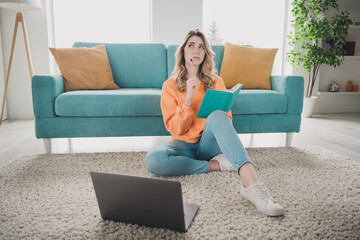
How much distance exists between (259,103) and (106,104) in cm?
116

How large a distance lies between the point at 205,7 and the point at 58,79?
2788 mm

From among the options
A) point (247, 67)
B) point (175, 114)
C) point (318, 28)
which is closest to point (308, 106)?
point (318, 28)

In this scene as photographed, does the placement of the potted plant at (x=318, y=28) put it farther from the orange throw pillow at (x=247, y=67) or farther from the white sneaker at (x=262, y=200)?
the white sneaker at (x=262, y=200)

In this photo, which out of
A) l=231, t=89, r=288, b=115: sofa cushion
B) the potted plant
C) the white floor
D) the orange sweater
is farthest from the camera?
the potted plant

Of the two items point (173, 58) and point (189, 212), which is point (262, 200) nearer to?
point (189, 212)

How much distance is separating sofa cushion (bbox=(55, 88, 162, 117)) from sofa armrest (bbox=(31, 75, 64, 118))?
0.15 ft

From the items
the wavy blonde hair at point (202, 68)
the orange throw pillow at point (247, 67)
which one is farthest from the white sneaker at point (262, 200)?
the orange throw pillow at point (247, 67)

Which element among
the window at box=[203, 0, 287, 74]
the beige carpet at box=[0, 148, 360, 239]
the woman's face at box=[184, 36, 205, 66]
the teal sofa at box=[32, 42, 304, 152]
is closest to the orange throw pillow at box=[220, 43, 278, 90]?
the teal sofa at box=[32, 42, 304, 152]

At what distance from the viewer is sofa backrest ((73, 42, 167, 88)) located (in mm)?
2553

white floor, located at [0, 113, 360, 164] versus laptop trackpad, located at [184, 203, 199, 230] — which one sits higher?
laptop trackpad, located at [184, 203, 199, 230]

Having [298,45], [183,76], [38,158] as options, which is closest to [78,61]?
[38,158]

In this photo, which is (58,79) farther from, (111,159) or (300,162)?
(300,162)

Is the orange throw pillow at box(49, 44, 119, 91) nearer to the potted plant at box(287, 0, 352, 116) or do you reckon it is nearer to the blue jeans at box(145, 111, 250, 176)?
the blue jeans at box(145, 111, 250, 176)

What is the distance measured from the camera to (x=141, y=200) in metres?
0.96
